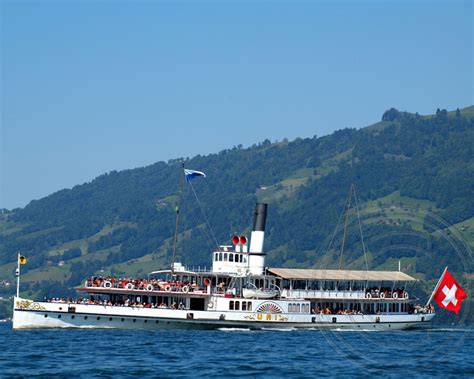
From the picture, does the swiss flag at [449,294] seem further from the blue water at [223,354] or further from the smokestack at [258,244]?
the smokestack at [258,244]

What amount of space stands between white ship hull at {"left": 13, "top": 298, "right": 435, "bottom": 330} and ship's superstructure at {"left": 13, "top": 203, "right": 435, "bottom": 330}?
0.28 ft

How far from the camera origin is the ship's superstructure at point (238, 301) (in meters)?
97.9

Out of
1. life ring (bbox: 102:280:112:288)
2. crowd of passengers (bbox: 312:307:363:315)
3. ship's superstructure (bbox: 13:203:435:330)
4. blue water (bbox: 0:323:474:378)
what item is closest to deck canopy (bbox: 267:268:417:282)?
ship's superstructure (bbox: 13:203:435:330)

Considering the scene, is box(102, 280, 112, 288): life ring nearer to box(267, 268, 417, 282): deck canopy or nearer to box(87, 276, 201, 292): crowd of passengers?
box(87, 276, 201, 292): crowd of passengers

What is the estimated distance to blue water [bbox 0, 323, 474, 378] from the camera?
67438mm

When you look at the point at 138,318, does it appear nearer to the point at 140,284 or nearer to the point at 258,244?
the point at 140,284

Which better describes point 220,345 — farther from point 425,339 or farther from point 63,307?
point 425,339

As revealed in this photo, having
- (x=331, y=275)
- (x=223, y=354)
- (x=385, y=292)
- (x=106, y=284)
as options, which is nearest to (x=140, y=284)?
(x=106, y=284)

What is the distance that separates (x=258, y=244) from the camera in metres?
111

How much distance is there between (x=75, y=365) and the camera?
68625 millimetres

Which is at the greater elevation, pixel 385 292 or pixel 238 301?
pixel 385 292

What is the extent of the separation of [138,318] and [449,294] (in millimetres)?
33621

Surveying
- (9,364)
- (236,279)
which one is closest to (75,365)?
(9,364)

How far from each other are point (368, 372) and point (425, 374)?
3494mm
